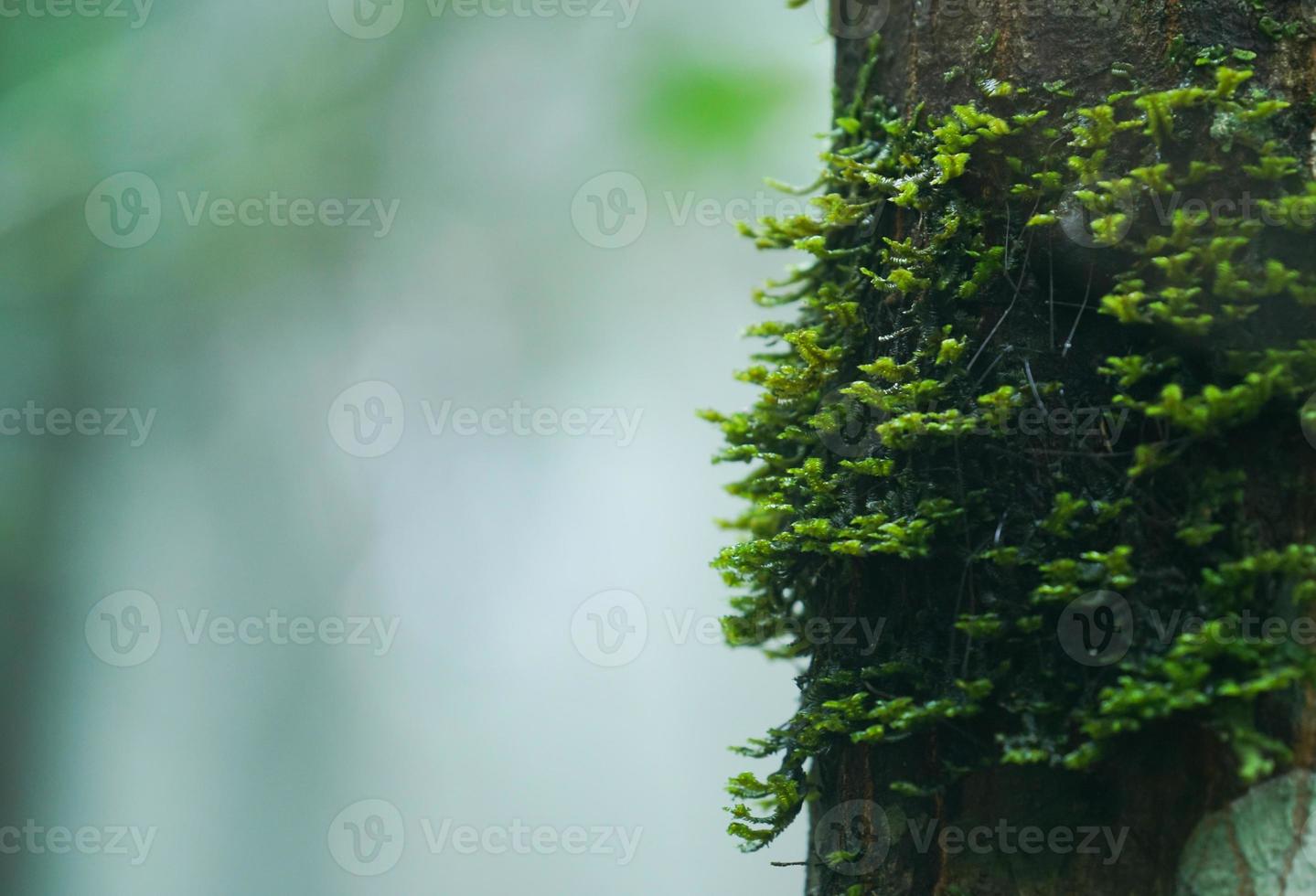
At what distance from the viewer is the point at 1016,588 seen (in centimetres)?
85

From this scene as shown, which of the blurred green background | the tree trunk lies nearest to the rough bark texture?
the tree trunk

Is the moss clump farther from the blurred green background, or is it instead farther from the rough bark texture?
the blurred green background

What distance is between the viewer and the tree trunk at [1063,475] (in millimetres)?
761

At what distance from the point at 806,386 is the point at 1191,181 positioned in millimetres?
402

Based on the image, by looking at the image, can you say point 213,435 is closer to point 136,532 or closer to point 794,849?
point 136,532

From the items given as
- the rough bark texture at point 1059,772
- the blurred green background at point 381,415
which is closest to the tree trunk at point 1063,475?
the rough bark texture at point 1059,772

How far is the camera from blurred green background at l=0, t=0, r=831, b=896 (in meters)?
2.79

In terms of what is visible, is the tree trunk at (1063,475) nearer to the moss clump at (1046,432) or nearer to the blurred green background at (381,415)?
the moss clump at (1046,432)

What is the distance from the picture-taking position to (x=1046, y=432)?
873 mm

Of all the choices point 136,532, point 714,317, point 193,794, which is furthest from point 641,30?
point 193,794

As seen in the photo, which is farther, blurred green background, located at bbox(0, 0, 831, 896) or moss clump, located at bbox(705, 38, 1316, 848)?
blurred green background, located at bbox(0, 0, 831, 896)

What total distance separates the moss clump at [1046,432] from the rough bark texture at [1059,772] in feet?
0.05

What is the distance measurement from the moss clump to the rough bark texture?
0.01 m

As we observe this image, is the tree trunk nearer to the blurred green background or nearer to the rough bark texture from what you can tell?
the rough bark texture
